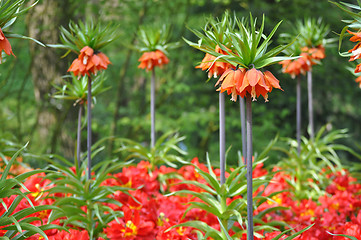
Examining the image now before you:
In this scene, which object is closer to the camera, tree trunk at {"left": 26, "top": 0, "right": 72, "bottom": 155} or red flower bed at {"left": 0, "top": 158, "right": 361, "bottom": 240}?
red flower bed at {"left": 0, "top": 158, "right": 361, "bottom": 240}

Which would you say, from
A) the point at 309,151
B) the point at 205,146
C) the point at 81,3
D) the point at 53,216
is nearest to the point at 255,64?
the point at 53,216

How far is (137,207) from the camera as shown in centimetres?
198

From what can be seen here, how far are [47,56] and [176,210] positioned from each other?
2909 mm

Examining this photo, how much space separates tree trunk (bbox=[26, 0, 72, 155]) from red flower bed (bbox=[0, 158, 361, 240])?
2.14m

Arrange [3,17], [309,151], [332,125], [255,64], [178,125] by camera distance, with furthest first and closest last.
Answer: [332,125], [178,125], [309,151], [3,17], [255,64]

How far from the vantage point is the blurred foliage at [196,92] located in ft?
14.6

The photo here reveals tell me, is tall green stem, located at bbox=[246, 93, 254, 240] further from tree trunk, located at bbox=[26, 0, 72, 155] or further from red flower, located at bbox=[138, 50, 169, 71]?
tree trunk, located at bbox=[26, 0, 72, 155]

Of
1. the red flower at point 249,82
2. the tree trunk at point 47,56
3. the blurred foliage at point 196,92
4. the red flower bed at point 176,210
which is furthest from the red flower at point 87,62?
the blurred foliage at point 196,92

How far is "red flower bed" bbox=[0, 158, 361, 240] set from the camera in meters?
1.68

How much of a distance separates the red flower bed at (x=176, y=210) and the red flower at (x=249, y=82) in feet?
1.90

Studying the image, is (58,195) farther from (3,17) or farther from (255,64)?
(255,64)

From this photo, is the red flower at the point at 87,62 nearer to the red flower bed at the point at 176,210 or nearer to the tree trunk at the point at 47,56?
the red flower bed at the point at 176,210

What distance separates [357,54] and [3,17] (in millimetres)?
1321

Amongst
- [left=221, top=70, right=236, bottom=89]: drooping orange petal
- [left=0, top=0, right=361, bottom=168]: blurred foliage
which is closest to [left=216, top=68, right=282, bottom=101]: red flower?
[left=221, top=70, right=236, bottom=89]: drooping orange petal
